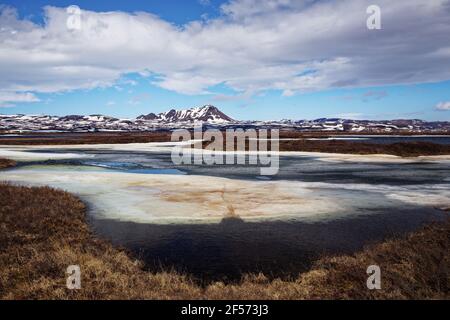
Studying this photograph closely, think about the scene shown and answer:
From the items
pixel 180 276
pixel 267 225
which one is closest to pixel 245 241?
pixel 267 225

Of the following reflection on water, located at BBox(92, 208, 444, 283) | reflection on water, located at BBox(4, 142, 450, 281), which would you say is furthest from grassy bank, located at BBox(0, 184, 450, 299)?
reflection on water, located at BBox(4, 142, 450, 281)

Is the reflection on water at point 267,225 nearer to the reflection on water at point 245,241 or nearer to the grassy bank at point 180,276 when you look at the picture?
the reflection on water at point 245,241

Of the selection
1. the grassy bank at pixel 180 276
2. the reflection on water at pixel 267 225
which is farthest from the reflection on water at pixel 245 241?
the grassy bank at pixel 180 276

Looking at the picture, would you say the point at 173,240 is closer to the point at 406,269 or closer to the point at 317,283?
the point at 317,283

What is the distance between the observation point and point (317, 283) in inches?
403

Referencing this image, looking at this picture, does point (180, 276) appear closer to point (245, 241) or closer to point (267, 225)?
point (245, 241)

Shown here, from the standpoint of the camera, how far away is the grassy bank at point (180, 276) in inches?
355

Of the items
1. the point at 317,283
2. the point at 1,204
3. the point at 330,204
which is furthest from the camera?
the point at 330,204

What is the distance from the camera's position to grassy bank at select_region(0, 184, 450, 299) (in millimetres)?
9008

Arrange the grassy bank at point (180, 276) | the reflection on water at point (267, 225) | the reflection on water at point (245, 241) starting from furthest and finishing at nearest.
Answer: the reflection on water at point (267, 225)
the reflection on water at point (245, 241)
the grassy bank at point (180, 276)

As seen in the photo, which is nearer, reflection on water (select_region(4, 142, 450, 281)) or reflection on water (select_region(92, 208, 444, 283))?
reflection on water (select_region(92, 208, 444, 283))

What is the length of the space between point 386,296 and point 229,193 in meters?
15.4

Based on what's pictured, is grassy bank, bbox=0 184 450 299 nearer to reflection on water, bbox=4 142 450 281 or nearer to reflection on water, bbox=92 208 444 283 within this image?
reflection on water, bbox=92 208 444 283
